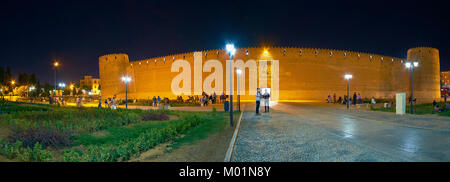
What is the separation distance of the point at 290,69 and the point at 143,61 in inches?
980

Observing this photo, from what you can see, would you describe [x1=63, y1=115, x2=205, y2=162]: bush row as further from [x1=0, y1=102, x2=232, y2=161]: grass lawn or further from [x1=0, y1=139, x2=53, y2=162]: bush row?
[x1=0, y1=139, x2=53, y2=162]: bush row

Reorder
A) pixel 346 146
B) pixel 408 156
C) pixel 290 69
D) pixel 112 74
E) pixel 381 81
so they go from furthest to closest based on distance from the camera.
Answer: pixel 112 74, pixel 381 81, pixel 290 69, pixel 346 146, pixel 408 156

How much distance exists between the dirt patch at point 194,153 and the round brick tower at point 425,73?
47.8 meters

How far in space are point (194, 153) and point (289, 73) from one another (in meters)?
31.4

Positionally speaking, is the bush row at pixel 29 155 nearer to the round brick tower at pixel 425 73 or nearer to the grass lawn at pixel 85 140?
the grass lawn at pixel 85 140

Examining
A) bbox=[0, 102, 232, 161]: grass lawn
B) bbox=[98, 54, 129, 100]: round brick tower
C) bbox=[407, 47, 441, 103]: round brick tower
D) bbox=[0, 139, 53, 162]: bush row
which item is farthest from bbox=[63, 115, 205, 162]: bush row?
bbox=[407, 47, 441, 103]: round brick tower

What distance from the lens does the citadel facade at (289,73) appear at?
34500 millimetres

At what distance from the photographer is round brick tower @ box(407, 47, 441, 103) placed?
139ft

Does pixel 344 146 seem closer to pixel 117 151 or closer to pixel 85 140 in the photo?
pixel 117 151

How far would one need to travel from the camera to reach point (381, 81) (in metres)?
Result: 39.1
